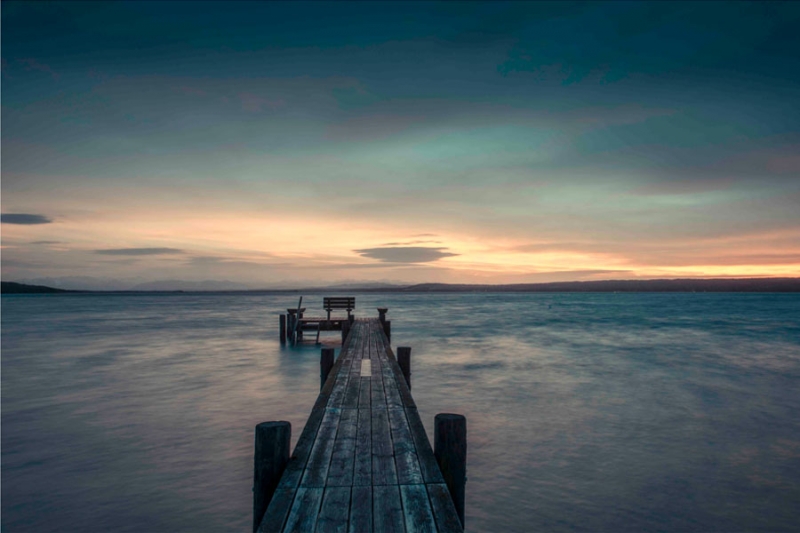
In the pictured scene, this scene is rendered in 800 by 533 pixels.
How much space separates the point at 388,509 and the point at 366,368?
19.6ft

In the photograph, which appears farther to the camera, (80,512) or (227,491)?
(227,491)

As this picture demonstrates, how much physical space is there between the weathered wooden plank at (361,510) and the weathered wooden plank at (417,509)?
11.8 inches

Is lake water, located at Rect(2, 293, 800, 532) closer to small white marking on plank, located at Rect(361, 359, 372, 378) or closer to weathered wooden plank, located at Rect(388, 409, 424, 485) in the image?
weathered wooden plank, located at Rect(388, 409, 424, 485)

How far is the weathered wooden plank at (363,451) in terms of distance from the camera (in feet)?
14.8

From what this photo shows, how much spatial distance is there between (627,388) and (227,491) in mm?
13515

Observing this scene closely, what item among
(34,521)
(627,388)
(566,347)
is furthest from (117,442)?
(566,347)

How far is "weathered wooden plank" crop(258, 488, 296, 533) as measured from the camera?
3641 mm

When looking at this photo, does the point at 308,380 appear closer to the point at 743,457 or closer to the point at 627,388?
the point at 627,388

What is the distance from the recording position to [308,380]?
16219 mm

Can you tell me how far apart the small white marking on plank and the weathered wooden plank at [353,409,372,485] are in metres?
2.54

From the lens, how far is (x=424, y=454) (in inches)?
199

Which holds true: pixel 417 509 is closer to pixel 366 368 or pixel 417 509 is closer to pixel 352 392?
pixel 352 392

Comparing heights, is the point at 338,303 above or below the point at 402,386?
above

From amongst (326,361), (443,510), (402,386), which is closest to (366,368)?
(326,361)
